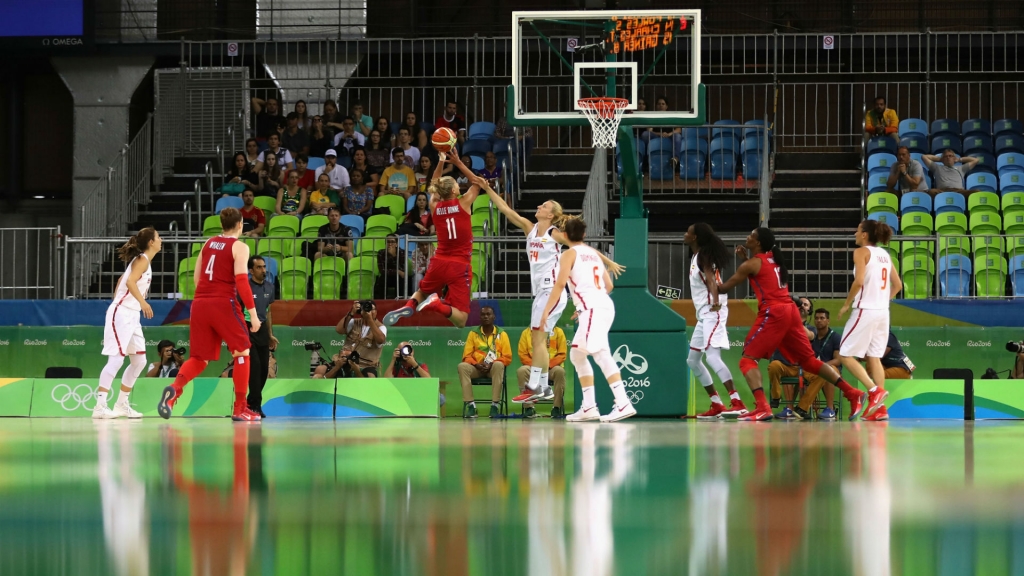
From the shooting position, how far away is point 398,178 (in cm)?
2300

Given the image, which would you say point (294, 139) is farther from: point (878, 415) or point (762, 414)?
point (878, 415)

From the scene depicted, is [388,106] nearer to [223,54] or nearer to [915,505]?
[223,54]

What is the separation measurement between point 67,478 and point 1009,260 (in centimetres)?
1692

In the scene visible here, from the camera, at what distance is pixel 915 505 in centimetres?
525

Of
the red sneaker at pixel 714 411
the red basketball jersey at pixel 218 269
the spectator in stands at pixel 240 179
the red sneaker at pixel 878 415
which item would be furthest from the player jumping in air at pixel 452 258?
the spectator in stands at pixel 240 179

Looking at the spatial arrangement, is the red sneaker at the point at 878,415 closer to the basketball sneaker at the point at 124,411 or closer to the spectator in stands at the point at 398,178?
the basketball sneaker at the point at 124,411

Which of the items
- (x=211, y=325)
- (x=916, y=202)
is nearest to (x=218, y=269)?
(x=211, y=325)

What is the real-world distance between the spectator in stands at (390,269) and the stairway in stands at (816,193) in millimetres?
7327

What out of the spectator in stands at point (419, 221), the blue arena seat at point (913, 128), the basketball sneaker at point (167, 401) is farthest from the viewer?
the blue arena seat at point (913, 128)

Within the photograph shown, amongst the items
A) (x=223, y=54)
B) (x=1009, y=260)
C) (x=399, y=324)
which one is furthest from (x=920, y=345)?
(x=223, y=54)

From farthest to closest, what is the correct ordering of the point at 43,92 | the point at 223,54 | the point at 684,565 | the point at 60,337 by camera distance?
the point at 43,92, the point at 223,54, the point at 60,337, the point at 684,565

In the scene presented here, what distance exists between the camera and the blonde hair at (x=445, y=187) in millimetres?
13594

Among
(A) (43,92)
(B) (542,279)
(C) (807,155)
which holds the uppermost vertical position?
(A) (43,92)

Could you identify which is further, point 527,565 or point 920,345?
point 920,345
